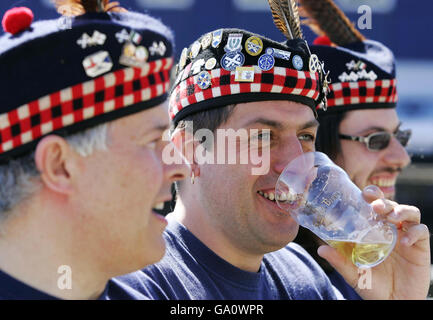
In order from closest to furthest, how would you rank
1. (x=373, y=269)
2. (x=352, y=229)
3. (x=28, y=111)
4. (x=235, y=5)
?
1. (x=28, y=111)
2. (x=352, y=229)
3. (x=373, y=269)
4. (x=235, y=5)

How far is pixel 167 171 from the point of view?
2.14 m

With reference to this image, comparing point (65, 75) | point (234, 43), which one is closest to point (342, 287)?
point (234, 43)

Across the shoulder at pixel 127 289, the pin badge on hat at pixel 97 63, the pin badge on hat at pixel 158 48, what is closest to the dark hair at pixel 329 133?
the shoulder at pixel 127 289

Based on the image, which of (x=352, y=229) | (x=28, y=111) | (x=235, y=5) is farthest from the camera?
(x=235, y=5)

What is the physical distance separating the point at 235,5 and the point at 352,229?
16.4 feet

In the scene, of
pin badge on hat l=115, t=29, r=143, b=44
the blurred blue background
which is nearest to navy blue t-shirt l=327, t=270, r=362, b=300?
pin badge on hat l=115, t=29, r=143, b=44

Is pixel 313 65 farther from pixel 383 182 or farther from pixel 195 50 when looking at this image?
pixel 383 182

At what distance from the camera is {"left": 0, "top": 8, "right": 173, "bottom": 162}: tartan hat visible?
1932 mm

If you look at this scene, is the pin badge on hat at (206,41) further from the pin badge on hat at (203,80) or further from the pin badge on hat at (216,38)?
the pin badge on hat at (203,80)

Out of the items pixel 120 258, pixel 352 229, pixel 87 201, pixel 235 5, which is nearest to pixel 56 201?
pixel 87 201

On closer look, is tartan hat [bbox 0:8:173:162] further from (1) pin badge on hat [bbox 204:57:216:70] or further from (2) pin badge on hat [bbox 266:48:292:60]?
(2) pin badge on hat [bbox 266:48:292:60]

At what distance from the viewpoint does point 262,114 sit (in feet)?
9.09

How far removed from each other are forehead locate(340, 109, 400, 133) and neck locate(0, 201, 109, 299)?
2.34 meters

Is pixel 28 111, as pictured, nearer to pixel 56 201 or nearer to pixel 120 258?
pixel 56 201
